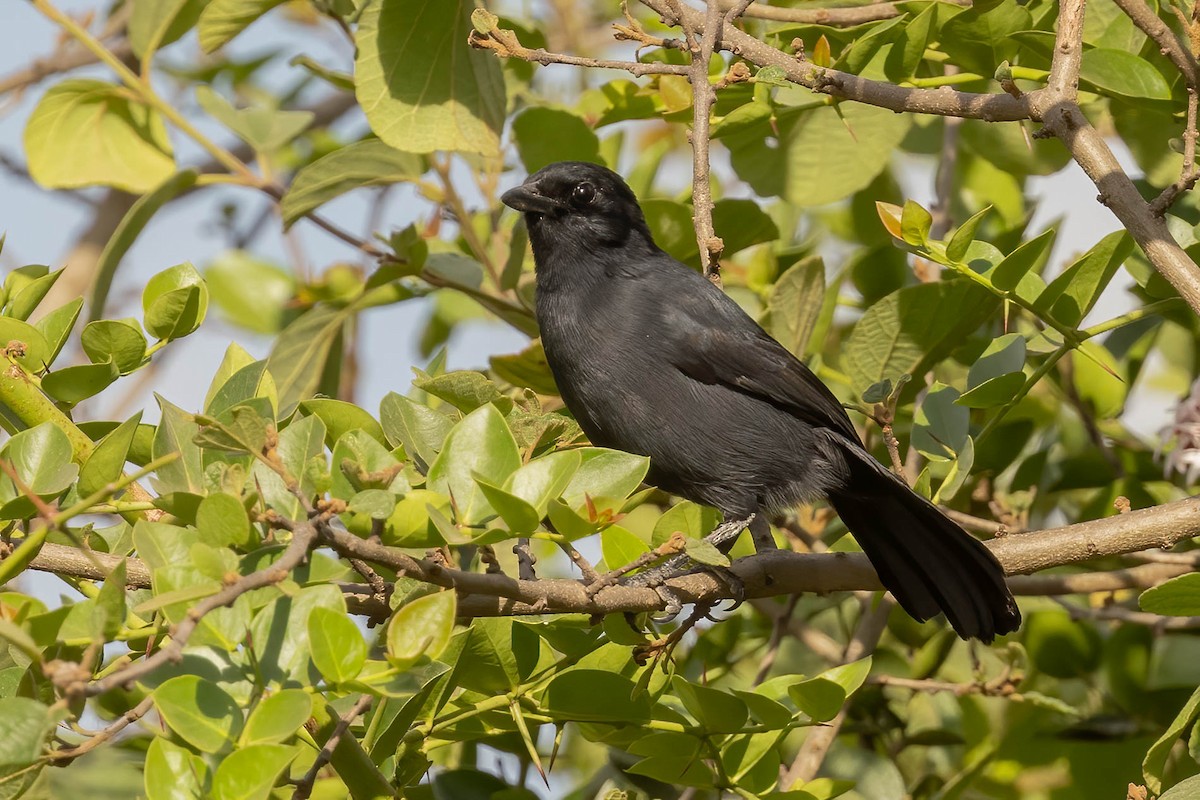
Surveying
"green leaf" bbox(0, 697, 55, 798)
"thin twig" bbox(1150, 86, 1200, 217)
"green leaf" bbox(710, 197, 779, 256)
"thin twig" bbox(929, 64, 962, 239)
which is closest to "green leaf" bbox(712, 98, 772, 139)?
"green leaf" bbox(710, 197, 779, 256)

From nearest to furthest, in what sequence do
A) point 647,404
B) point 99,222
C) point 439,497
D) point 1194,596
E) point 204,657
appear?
point 204,657 < point 439,497 < point 1194,596 < point 647,404 < point 99,222

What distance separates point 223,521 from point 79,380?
0.87 meters

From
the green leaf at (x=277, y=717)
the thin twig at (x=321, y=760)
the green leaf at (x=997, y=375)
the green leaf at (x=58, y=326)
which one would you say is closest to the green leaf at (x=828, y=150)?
the green leaf at (x=997, y=375)

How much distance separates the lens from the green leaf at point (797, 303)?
12.2 feet

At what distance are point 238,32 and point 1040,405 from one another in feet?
10.0

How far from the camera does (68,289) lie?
559 cm

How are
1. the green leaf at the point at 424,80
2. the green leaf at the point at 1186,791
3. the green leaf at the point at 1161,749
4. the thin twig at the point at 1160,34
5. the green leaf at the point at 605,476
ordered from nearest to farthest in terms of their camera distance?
the green leaf at the point at 605,476 → the green leaf at the point at 1186,791 → the green leaf at the point at 1161,749 → the thin twig at the point at 1160,34 → the green leaf at the point at 424,80

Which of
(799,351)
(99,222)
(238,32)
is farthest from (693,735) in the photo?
(99,222)

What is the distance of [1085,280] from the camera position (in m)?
3.20

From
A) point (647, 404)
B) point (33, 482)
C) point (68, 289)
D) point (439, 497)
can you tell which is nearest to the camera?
point (439, 497)

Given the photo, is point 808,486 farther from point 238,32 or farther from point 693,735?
point 238,32

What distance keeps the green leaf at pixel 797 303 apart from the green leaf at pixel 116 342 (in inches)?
71.2

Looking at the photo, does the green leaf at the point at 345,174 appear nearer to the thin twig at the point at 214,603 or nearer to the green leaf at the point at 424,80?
the green leaf at the point at 424,80

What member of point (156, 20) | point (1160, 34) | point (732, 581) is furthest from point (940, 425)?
point (156, 20)
